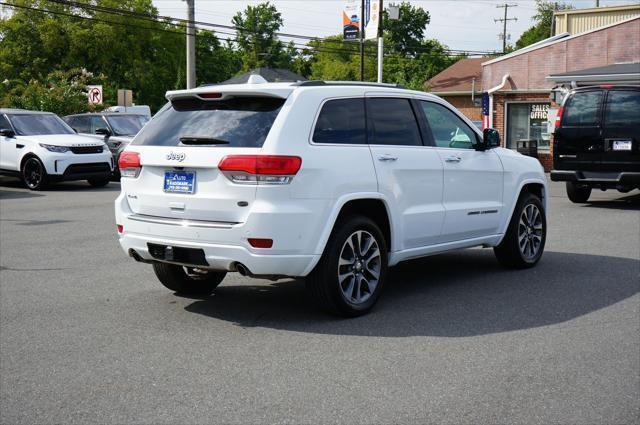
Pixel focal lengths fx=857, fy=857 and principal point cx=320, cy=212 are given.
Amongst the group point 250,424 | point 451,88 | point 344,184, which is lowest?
point 250,424

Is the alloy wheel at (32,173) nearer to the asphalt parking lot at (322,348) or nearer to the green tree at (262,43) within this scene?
the asphalt parking lot at (322,348)

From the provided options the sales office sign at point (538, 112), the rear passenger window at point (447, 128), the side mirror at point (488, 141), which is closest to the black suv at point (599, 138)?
the side mirror at point (488, 141)

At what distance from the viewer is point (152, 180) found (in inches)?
263

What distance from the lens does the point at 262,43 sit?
9725 centimetres

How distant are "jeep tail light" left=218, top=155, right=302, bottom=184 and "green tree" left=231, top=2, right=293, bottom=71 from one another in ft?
284

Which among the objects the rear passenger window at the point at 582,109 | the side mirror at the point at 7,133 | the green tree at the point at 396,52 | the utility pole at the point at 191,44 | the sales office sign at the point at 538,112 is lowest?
the side mirror at the point at 7,133

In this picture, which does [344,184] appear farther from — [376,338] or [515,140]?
[515,140]

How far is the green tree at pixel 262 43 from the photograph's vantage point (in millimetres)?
95375

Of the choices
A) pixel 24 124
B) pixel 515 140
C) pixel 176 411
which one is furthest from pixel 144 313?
pixel 515 140

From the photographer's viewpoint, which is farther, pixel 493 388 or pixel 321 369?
pixel 321 369

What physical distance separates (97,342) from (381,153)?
8.74 ft

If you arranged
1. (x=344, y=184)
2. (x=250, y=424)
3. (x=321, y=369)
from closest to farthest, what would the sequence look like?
(x=250, y=424) → (x=321, y=369) → (x=344, y=184)

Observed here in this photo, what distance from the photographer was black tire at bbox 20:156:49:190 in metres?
19.5

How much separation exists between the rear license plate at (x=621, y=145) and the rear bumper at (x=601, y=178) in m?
0.43
